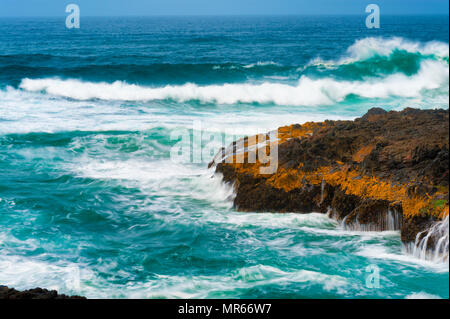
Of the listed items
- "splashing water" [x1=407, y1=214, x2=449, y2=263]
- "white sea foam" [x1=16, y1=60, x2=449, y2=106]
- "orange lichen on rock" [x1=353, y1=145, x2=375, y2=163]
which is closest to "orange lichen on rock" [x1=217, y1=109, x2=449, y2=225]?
"orange lichen on rock" [x1=353, y1=145, x2=375, y2=163]

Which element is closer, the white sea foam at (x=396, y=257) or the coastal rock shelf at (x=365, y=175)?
the white sea foam at (x=396, y=257)

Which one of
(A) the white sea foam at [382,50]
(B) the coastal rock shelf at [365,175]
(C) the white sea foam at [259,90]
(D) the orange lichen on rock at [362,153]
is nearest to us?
(B) the coastal rock shelf at [365,175]

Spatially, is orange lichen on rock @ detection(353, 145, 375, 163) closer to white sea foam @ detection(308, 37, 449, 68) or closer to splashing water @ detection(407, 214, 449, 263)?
splashing water @ detection(407, 214, 449, 263)

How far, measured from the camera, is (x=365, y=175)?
7.18m

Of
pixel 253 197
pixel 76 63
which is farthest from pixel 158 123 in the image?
pixel 76 63

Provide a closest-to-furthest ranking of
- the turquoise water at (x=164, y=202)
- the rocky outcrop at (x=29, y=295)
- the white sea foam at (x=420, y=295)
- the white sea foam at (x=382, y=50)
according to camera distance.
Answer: the rocky outcrop at (x=29, y=295) < the white sea foam at (x=420, y=295) < the turquoise water at (x=164, y=202) < the white sea foam at (x=382, y=50)

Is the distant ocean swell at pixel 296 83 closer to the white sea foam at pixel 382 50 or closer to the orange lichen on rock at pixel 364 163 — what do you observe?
the white sea foam at pixel 382 50

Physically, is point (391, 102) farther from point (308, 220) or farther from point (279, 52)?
point (279, 52)

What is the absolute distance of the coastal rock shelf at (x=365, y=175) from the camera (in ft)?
20.3

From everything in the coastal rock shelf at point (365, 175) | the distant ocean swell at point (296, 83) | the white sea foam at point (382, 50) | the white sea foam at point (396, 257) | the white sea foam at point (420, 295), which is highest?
the white sea foam at point (382, 50)

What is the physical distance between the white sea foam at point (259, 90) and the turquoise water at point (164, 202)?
3.7 inches

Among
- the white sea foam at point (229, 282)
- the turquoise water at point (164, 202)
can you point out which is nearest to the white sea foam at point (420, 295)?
the turquoise water at point (164, 202)

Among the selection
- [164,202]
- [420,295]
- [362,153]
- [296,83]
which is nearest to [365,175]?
[362,153]

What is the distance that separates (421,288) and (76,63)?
2912cm
